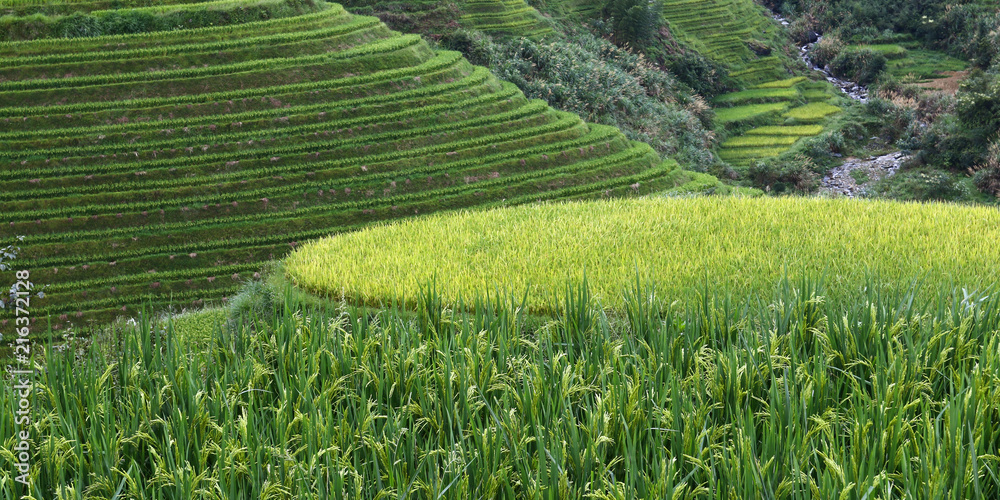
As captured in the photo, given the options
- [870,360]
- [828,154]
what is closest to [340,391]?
[870,360]

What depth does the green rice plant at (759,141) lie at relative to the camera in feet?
130

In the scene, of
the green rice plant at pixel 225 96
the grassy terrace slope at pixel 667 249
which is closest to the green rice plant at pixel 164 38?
the green rice plant at pixel 225 96

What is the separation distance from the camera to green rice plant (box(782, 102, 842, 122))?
42859 mm

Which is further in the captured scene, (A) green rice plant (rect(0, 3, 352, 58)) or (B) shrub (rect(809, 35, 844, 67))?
(B) shrub (rect(809, 35, 844, 67))

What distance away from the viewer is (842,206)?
11172mm

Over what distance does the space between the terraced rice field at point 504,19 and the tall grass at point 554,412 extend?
35.0 metres

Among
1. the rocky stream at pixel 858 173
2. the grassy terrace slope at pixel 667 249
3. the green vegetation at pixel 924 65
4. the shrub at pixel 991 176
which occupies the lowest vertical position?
the rocky stream at pixel 858 173

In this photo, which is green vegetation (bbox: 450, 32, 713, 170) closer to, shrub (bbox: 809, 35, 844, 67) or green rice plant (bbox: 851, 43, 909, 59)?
green rice plant (bbox: 851, 43, 909, 59)

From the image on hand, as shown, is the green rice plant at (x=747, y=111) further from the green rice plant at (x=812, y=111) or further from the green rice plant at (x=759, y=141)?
the green rice plant at (x=759, y=141)

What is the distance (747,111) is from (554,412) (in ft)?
143

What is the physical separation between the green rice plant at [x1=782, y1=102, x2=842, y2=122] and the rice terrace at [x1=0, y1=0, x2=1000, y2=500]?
261 mm

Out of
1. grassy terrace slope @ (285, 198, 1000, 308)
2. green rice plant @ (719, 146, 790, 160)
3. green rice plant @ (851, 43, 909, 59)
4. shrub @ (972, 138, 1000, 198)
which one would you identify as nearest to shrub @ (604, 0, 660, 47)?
green rice plant @ (719, 146, 790, 160)

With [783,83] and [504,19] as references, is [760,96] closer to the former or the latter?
[783,83]

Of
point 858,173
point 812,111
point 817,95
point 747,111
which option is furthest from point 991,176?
point 817,95
